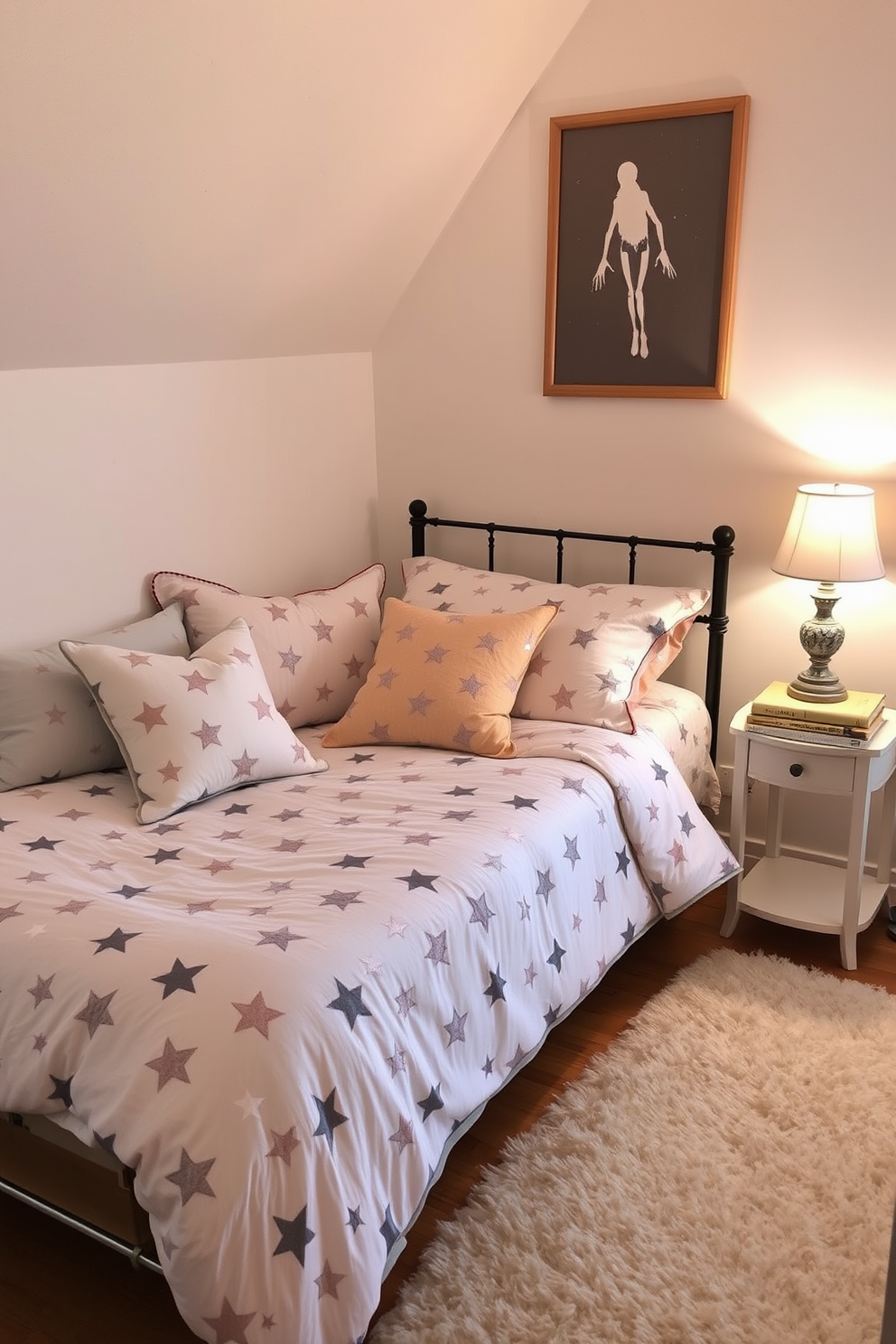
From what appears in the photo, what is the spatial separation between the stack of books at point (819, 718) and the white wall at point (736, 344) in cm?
24

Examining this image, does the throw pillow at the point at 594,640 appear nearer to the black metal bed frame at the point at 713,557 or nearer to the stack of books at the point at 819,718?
the black metal bed frame at the point at 713,557

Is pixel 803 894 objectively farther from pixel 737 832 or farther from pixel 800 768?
pixel 800 768

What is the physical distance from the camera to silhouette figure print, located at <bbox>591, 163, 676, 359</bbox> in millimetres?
3041

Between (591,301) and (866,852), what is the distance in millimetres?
1668

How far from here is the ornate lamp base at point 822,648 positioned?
112 inches

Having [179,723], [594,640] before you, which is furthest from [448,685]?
[179,723]

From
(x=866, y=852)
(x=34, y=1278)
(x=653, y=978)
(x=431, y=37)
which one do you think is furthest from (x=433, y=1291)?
(x=431, y=37)

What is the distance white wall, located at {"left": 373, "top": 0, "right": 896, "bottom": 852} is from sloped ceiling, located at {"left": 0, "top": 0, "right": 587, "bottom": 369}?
0.55ft

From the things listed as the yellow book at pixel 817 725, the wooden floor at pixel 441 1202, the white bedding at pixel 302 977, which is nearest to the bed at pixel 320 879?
the white bedding at pixel 302 977

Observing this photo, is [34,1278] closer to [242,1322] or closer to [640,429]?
[242,1322]

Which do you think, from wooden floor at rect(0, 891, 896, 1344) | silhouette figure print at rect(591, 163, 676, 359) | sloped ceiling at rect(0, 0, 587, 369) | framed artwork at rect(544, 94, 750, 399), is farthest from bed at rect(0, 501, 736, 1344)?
sloped ceiling at rect(0, 0, 587, 369)

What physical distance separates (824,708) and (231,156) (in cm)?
183

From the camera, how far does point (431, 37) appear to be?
263 cm

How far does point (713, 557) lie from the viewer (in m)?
3.13
